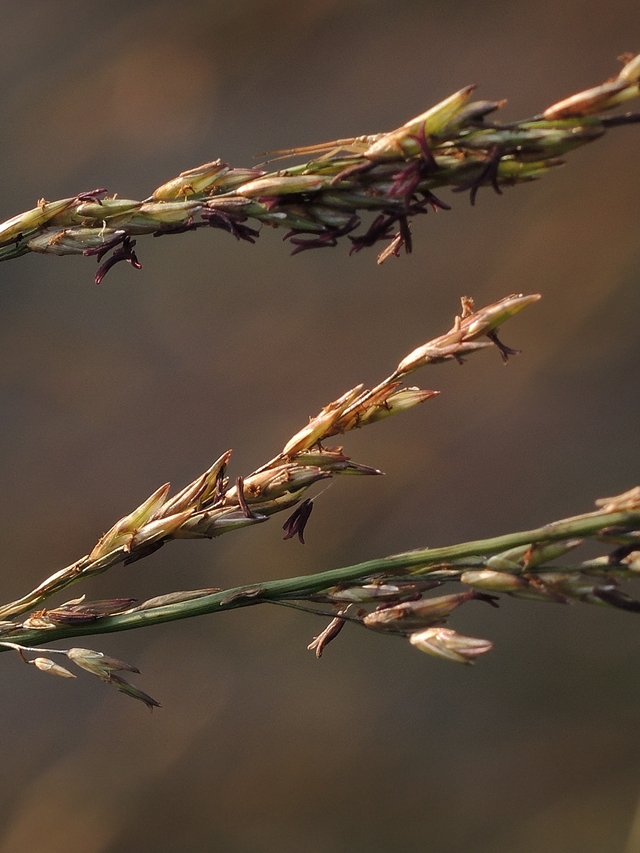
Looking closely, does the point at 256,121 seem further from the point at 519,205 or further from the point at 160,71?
the point at 519,205

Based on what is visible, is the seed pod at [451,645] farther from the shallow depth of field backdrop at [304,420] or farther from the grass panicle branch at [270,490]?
the shallow depth of field backdrop at [304,420]

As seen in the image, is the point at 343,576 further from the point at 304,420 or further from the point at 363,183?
the point at 304,420

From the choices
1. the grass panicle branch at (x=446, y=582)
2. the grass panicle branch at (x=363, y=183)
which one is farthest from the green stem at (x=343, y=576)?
the grass panicle branch at (x=363, y=183)

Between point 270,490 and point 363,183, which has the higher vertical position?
point 363,183

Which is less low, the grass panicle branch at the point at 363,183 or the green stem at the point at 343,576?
the grass panicle branch at the point at 363,183

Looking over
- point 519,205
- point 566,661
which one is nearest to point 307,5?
point 519,205

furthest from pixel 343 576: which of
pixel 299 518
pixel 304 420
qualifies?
pixel 304 420
